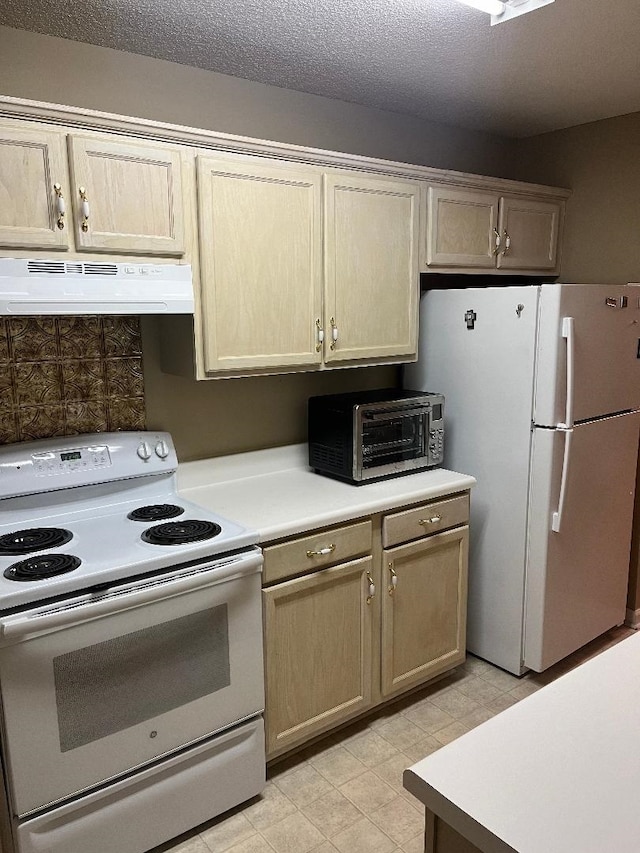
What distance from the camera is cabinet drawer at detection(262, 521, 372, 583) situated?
2080mm

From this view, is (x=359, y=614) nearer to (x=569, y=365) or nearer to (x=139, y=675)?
(x=139, y=675)

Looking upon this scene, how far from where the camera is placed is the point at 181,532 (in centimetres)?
192

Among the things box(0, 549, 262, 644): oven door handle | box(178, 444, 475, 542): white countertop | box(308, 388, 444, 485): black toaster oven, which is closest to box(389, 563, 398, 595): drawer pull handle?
box(178, 444, 475, 542): white countertop

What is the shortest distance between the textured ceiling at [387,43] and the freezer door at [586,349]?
0.81m

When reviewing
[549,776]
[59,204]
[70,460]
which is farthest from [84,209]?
[549,776]

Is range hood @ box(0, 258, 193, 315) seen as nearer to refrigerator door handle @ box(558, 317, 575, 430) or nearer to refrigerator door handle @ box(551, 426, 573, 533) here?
refrigerator door handle @ box(558, 317, 575, 430)

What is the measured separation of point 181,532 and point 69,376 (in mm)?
735

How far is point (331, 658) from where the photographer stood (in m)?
2.29

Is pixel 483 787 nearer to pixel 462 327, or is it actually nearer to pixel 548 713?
pixel 548 713

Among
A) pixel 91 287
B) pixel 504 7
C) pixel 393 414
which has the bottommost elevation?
pixel 393 414

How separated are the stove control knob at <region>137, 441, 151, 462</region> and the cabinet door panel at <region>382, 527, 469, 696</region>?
3.09 ft

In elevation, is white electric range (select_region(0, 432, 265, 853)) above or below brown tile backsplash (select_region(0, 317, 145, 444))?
below

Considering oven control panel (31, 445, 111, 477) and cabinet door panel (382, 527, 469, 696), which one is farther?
cabinet door panel (382, 527, 469, 696)

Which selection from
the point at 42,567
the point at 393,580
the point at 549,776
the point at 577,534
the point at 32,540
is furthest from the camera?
the point at 577,534
